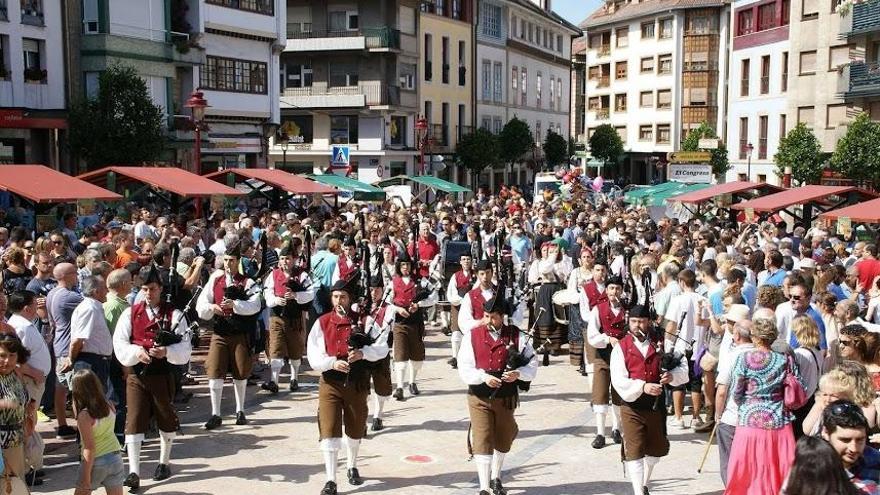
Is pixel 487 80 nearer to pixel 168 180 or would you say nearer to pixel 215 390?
pixel 168 180

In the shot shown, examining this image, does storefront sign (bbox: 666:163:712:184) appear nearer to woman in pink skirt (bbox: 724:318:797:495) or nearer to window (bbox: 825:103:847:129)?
window (bbox: 825:103:847:129)

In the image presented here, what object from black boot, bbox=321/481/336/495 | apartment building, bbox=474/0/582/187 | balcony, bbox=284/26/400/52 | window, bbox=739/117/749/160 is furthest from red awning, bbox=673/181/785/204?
apartment building, bbox=474/0/582/187

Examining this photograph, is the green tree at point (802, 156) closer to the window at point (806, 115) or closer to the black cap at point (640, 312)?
the window at point (806, 115)

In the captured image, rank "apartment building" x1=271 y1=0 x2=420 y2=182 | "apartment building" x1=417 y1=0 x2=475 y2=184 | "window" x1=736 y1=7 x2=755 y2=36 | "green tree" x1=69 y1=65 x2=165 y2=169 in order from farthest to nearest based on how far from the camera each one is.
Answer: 1. "apartment building" x1=417 y1=0 x2=475 y2=184
2. "window" x1=736 y1=7 x2=755 y2=36
3. "apartment building" x1=271 y1=0 x2=420 y2=182
4. "green tree" x1=69 y1=65 x2=165 y2=169

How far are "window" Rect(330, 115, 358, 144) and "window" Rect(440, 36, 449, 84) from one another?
8.08 m

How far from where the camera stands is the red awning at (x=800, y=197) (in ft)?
67.4

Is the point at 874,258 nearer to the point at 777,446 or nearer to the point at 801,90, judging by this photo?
the point at 777,446

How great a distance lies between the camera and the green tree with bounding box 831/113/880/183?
32562 millimetres

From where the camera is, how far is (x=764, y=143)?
4844 centimetres

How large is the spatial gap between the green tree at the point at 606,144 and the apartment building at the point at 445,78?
631 inches

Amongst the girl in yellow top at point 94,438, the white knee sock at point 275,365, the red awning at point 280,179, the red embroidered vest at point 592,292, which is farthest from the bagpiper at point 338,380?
the red awning at point 280,179

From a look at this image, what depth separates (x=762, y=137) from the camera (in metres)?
48.6

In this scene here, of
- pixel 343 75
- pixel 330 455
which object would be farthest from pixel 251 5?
pixel 330 455

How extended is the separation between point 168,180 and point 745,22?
37.6 meters
